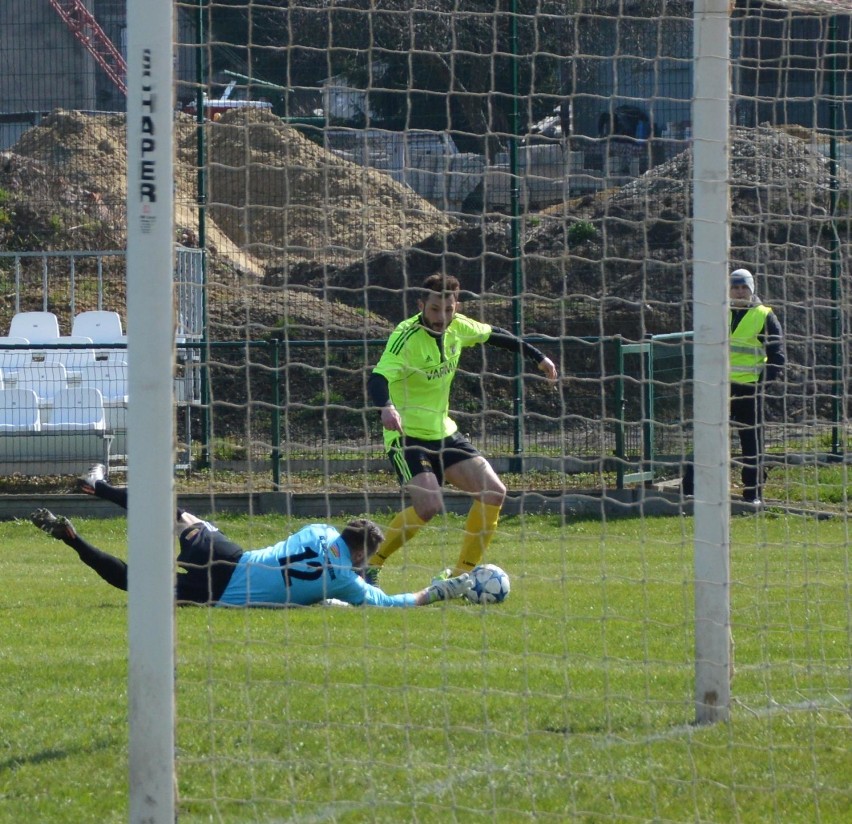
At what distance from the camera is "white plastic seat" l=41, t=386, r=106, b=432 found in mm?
12609

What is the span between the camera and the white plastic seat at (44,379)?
12875mm

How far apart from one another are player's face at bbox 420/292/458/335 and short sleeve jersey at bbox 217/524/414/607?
134cm

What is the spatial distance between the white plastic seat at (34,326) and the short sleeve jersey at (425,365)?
8.80 metres

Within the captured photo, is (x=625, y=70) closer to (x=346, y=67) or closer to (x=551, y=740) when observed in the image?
(x=346, y=67)

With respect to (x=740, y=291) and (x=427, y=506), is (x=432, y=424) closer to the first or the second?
(x=427, y=506)

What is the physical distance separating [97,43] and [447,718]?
1517 cm

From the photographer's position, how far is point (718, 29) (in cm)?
495

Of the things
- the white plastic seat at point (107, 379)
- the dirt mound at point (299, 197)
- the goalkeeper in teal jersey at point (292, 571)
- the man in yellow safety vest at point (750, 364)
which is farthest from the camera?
the white plastic seat at point (107, 379)

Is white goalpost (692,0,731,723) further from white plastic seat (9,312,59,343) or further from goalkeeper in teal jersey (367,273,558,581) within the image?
white plastic seat (9,312,59,343)

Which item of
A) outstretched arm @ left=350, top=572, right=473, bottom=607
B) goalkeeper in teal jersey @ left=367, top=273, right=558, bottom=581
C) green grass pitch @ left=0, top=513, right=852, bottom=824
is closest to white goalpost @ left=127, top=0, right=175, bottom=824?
green grass pitch @ left=0, top=513, right=852, bottom=824

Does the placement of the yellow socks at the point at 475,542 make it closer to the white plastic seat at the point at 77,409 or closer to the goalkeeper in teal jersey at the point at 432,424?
the goalkeeper in teal jersey at the point at 432,424

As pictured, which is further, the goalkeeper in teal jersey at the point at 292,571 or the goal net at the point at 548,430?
the goalkeeper in teal jersey at the point at 292,571

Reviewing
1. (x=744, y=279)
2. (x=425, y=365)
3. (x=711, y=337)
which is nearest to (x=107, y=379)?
(x=425, y=365)

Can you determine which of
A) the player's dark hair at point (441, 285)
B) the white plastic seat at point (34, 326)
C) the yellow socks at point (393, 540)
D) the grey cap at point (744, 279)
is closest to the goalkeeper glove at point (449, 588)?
the yellow socks at point (393, 540)
